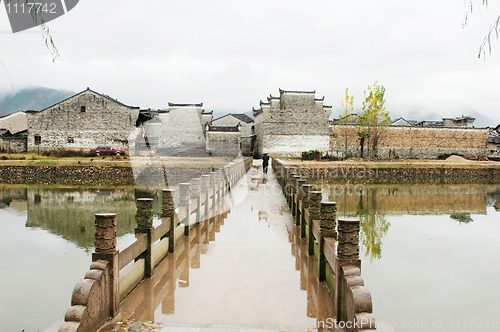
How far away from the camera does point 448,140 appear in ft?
141

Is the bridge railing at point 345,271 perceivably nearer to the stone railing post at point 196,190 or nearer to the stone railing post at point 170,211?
the stone railing post at point 170,211

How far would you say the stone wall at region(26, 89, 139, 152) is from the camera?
122 feet

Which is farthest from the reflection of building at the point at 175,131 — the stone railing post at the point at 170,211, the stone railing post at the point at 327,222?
the stone railing post at the point at 327,222

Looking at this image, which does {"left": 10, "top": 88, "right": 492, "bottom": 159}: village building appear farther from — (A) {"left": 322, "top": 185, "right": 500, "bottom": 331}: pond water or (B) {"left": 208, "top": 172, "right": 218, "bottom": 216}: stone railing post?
(B) {"left": 208, "top": 172, "right": 218, "bottom": 216}: stone railing post

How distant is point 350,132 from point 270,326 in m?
40.7

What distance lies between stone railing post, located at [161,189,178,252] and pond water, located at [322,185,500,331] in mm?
3441

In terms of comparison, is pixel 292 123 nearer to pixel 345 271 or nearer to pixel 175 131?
pixel 175 131

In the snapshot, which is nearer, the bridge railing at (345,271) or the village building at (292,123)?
the bridge railing at (345,271)

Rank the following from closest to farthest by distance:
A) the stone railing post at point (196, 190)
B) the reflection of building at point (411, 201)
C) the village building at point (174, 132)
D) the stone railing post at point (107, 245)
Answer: the stone railing post at point (107, 245) → the stone railing post at point (196, 190) → the reflection of building at point (411, 201) → the village building at point (174, 132)

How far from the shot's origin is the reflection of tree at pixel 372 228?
782 cm

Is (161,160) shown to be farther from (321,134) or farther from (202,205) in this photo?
(202,205)

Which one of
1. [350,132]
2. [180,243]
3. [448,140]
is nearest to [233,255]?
[180,243]

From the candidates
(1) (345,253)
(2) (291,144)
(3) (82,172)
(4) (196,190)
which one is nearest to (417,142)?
(2) (291,144)

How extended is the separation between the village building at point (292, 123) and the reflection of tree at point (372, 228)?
2462 centimetres
